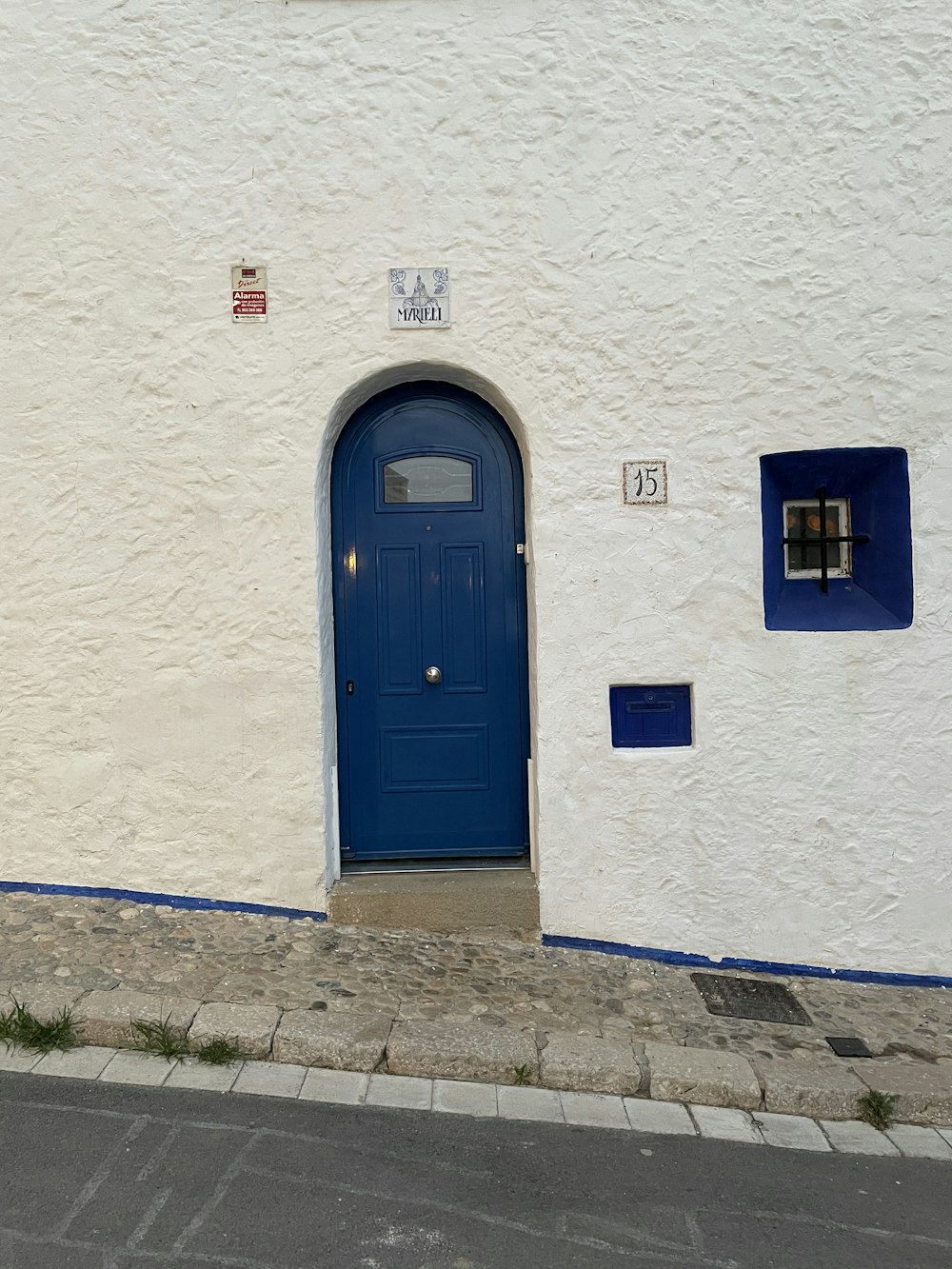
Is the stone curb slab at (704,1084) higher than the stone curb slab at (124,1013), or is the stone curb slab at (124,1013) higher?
the stone curb slab at (124,1013)

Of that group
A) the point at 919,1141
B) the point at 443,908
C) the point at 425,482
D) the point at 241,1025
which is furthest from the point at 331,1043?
the point at 425,482

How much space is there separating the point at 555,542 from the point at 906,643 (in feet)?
5.71

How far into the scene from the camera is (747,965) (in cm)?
411

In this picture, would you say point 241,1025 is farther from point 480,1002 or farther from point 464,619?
point 464,619

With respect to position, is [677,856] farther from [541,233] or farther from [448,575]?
[541,233]

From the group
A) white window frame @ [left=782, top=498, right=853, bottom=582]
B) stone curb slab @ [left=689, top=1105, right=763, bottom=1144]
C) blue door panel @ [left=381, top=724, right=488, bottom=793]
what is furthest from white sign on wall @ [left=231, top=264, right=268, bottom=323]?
stone curb slab @ [left=689, top=1105, right=763, bottom=1144]

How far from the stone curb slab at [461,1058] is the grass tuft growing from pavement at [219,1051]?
0.58 metres

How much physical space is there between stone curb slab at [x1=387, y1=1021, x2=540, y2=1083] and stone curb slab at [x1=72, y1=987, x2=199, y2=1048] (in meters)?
0.84

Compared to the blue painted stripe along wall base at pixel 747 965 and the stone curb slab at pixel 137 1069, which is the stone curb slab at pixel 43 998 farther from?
the blue painted stripe along wall base at pixel 747 965

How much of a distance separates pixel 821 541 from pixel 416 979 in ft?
9.36

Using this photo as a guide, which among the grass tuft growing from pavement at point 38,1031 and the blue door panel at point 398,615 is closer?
the grass tuft growing from pavement at point 38,1031

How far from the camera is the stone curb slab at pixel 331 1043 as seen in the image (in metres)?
3.20

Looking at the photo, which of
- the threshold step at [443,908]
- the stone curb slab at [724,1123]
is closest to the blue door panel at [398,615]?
the threshold step at [443,908]

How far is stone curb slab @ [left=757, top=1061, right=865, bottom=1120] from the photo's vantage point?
10.2 feet
